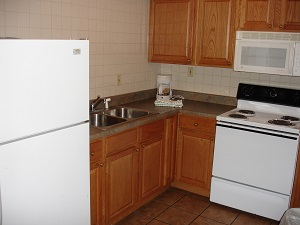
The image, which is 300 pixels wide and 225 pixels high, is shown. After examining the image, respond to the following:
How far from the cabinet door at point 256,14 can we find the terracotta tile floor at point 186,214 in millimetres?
1739

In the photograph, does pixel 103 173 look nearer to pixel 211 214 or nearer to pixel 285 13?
pixel 211 214

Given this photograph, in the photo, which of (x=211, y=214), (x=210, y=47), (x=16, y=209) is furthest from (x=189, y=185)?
(x=16, y=209)

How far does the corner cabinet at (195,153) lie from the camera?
334 cm

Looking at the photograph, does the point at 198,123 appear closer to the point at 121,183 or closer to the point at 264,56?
the point at 264,56

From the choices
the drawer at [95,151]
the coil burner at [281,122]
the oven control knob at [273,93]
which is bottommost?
the drawer at [95,151]

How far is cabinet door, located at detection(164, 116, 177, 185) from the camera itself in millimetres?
3375

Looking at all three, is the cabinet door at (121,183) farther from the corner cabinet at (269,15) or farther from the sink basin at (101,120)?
the corner cabinet at (269,15)

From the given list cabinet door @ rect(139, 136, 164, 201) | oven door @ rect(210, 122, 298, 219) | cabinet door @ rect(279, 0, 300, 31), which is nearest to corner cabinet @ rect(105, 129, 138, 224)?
cabinet door @ rect(139, 136, 164, 201)

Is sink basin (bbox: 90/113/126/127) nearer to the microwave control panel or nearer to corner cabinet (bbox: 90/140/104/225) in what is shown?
corner cabinet (bbox: 90/140/104/225)

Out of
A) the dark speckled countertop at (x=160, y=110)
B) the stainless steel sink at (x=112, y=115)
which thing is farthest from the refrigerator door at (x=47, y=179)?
the stainless steel sink at (x=112, y=115)

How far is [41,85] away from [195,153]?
6.67ft

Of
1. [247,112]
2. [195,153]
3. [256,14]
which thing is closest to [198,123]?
[195,153]

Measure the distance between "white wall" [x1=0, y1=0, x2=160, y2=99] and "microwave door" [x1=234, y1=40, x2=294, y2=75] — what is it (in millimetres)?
1071

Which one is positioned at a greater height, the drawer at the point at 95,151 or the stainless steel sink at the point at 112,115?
the stainless steel sink at the point at 112,115
